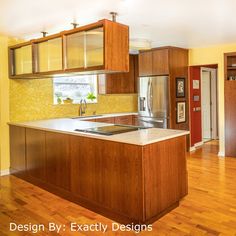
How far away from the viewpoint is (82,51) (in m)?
3.28

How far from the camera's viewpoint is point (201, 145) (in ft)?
22.2

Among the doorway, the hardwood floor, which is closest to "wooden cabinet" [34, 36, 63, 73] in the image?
the hardwood floor

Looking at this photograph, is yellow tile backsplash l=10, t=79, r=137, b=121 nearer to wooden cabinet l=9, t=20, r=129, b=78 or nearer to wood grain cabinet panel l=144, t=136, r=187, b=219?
wooden cabinet l=9, t=20, r=129, b=78

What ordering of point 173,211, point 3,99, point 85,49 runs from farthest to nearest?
point 3,99 < point 85,49 < point 173,211

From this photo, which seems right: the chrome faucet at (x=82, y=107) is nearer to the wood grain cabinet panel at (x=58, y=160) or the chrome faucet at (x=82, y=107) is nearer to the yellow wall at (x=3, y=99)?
the yellow wall at (x=3, y=99)

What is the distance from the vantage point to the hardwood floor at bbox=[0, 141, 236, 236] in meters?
2.64

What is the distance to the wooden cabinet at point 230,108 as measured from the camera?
5414 millimetres

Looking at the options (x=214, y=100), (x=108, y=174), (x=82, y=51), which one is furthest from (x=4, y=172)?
(x=214, y=100)

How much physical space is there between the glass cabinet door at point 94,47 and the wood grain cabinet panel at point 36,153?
1.33 m

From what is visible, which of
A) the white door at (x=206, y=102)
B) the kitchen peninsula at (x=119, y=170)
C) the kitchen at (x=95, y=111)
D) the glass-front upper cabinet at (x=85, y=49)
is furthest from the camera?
the white door at (x=206, y=102)

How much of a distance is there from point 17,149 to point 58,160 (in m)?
1.28

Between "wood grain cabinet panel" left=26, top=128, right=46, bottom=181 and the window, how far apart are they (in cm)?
142

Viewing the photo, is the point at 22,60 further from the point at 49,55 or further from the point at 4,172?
the point at 4,172

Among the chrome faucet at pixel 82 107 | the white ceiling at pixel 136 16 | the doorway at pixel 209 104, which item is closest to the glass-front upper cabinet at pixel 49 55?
the white ceiling at pixel 136 16
